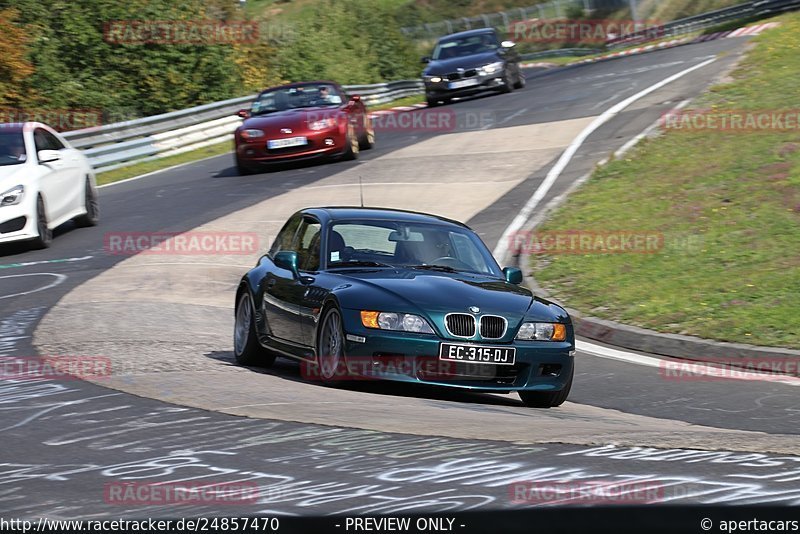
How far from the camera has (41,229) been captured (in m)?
16.7

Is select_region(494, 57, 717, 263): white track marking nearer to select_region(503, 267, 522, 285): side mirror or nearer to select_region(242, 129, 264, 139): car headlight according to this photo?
select_region(242, 129, 264, 139): car headlight

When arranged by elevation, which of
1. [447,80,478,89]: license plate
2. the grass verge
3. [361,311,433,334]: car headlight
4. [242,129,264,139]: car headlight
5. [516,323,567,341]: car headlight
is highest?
[361,311,433,334]: car headlight

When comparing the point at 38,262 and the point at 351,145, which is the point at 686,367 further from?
the point at 351,145

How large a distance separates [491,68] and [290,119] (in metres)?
10.9

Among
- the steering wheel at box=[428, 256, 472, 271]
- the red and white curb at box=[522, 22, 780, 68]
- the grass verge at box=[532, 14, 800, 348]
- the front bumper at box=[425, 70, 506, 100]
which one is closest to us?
the steering wheel at box=[428, 256, 472, 271]

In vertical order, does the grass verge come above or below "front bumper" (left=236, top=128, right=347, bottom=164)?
below

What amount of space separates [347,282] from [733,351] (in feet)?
12.6

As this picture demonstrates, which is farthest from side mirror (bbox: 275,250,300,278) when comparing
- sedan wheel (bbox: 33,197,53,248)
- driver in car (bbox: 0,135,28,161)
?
driver in car (bbox: 0,135,28,161)

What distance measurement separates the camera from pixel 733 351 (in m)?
11.1

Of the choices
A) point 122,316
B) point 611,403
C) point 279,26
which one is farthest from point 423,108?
point 611,403

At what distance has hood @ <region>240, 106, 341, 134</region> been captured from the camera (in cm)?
2372

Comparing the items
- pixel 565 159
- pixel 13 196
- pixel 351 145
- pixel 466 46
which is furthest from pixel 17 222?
pixel 466 46

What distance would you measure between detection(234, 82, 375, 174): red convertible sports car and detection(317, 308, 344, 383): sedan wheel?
14.8 metres

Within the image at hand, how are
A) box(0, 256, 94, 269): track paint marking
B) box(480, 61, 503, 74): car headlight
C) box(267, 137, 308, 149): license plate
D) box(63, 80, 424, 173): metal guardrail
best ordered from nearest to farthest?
box(0, 256, 94, 269): track paint marking → box(267, 137, 308, 149): license plate → box(63, 80, 424, 173): metal guardrail → box(480, 61, 503, 74): car headlight
